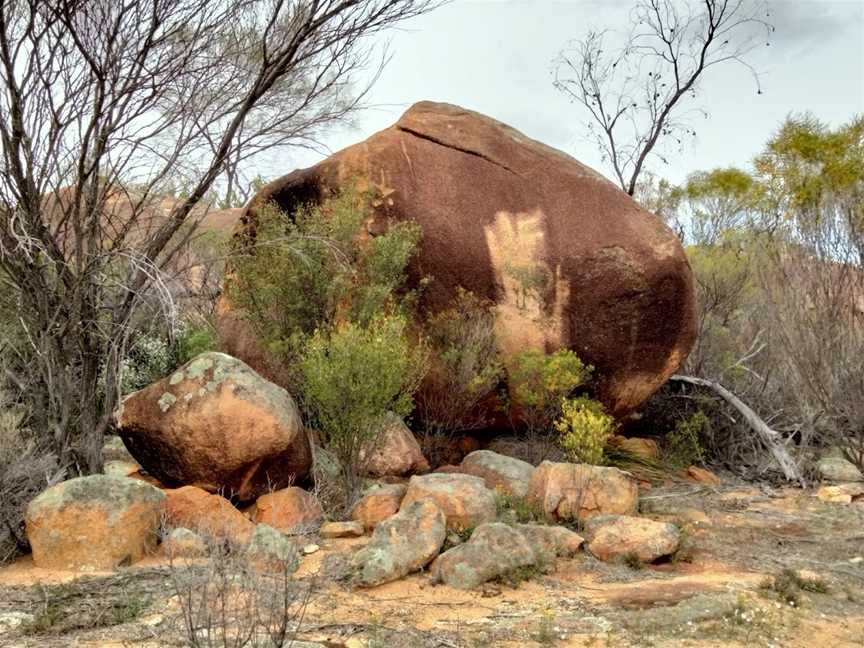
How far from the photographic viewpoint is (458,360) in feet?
30.4

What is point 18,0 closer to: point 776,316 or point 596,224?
point 596,224

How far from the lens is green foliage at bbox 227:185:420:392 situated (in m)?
8.80

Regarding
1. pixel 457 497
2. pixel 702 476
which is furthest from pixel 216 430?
pixel 702 476

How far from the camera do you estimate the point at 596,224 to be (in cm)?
1012

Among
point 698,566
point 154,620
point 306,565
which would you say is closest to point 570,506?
point 698,566

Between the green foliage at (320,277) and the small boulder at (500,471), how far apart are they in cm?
181

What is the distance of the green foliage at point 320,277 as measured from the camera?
28.9 ft

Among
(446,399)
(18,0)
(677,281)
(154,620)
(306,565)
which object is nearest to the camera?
(154,620)

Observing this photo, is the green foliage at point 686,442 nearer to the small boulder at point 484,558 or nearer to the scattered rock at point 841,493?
the scattered rock at point 841,493

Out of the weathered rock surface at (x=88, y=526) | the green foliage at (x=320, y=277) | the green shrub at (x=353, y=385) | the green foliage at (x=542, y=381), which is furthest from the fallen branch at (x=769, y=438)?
the weathered rock surface at (x=88, y=526)

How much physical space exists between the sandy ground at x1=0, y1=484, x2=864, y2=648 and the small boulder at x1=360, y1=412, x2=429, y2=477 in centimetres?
182

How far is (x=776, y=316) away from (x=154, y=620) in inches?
240

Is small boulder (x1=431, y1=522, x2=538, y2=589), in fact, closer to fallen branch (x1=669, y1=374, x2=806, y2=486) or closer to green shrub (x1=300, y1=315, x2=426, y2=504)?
green shrub (x1=300, y1=315, x2=426, y2=504)

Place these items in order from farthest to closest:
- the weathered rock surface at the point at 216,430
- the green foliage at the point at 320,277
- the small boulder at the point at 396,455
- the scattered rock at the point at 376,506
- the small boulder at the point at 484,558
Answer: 1. the green foliage at the point at 320,277
2. the small boulder at the point at 396,455
3. the weathered rock surface at the point at 216,430
4. the scattered rock at the point at 376,506
5. the small boulder at the point at 484,558
